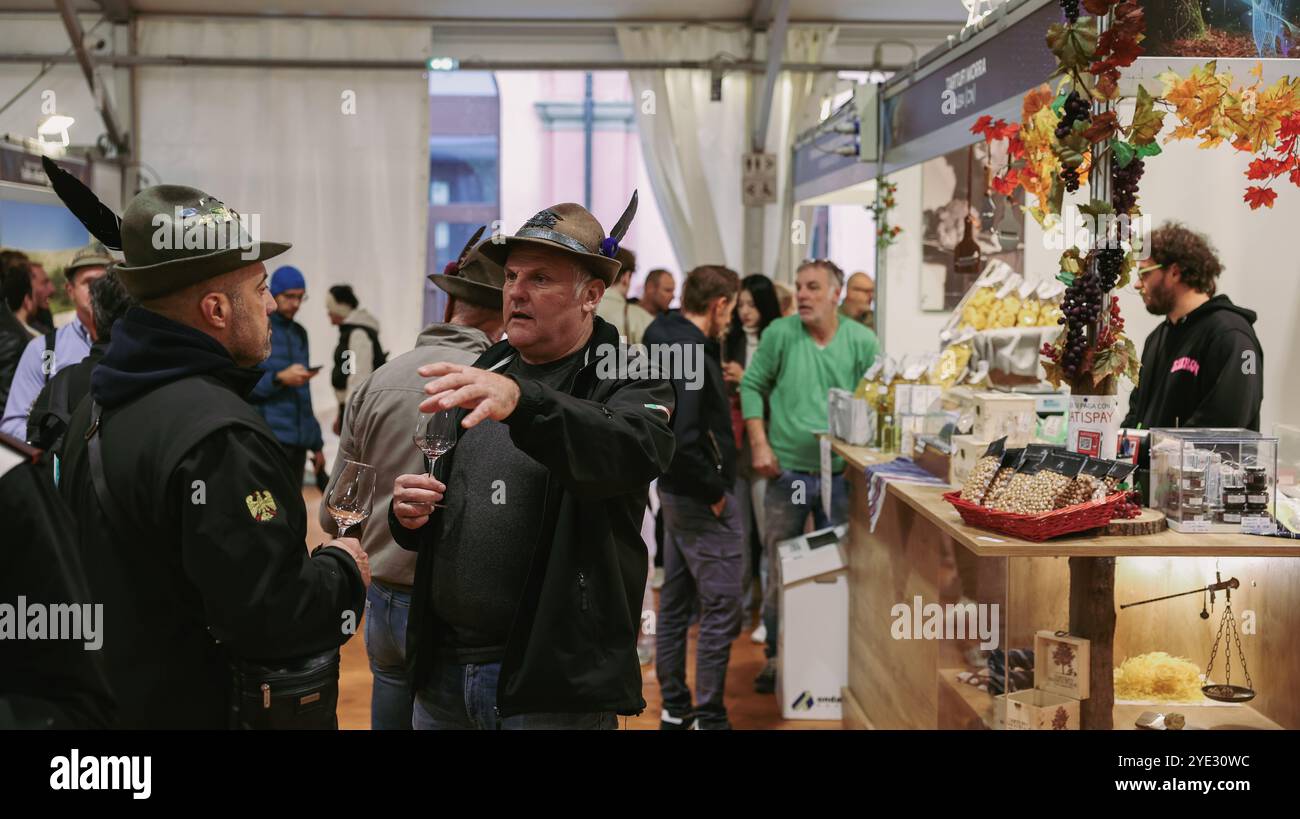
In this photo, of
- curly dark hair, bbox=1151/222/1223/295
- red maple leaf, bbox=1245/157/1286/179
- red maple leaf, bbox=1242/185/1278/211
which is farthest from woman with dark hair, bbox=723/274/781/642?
red maple leaf, bbox=1245/157/1286/179

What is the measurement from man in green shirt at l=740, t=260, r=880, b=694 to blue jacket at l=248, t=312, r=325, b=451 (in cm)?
258

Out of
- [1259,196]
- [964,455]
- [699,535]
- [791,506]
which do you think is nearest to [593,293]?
[964,455]

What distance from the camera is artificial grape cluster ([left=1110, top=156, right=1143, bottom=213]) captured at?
2.64m

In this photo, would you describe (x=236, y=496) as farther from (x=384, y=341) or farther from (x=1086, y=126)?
(x=384, y=341)

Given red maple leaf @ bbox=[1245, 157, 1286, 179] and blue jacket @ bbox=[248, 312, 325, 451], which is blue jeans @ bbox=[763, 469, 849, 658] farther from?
blue jacket @ bbox=[248, 312, 325, 451]

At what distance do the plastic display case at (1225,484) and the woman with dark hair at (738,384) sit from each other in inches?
116

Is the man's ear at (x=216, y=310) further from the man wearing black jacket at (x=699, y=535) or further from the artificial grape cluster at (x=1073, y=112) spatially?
the man wearing black jacket at (x=699, y=535)

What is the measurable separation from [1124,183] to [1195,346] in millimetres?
1599

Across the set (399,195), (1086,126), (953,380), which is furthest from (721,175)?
(1086,126)

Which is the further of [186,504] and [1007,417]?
[1007,417]

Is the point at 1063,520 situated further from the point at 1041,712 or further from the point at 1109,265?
the point at 1109,265

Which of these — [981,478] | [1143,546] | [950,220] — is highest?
[950,220]

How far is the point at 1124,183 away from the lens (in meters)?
2.65

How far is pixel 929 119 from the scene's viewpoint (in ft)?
16.3
